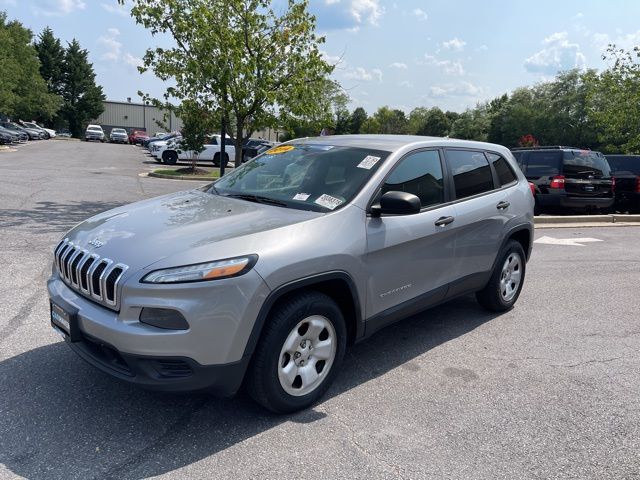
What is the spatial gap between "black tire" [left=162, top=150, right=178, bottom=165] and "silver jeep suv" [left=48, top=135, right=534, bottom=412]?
23028 millimetres

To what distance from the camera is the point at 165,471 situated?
8.66ft

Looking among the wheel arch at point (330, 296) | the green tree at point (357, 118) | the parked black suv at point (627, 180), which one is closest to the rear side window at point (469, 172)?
the wheel arch at point (330, 296)

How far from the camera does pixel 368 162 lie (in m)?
3.90

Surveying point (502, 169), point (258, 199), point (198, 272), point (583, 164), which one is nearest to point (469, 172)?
point (502, 169)

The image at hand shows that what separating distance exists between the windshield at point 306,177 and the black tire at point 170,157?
75.8 feet

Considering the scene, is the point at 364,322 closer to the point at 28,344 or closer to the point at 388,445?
the point at 388,445

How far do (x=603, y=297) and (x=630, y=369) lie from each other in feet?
7.38

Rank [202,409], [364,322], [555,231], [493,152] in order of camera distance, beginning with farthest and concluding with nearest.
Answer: [555,231] → [493,152] → [364,322] → [202,409]

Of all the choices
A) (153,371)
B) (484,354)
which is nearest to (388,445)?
(153,371)

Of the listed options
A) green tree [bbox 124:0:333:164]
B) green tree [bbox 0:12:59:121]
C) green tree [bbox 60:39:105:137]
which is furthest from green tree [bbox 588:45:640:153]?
green tree [bbox 60:39:105:137]

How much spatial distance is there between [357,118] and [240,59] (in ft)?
265

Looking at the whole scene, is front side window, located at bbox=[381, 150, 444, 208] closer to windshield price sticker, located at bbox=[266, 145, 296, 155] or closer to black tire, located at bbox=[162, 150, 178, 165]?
windshield price sticker, located at bbox=[266, 145, 296, 155]

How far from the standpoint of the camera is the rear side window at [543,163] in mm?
12000

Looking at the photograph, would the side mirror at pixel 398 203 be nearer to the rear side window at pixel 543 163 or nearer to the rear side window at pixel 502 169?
the rear side window at pixel 502 169
